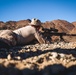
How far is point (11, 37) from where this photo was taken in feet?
32.3

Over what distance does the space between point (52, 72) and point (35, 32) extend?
4.90 m

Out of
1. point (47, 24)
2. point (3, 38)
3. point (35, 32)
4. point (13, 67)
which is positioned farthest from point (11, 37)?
point (47, 24)

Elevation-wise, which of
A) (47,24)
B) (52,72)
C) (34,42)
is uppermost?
(47,24)

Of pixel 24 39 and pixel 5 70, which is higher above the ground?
pixel 24 39

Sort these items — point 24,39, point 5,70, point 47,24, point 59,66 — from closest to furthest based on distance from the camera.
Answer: point 5,70 < point 59,66 < point 24,39 < point 47,24

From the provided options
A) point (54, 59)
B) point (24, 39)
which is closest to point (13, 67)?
point (54, 59)

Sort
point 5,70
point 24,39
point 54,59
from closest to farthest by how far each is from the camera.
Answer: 1. point 5,70
2. point 54,59
3. point 24,39

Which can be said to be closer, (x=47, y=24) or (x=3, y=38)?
(x=3, y=38)

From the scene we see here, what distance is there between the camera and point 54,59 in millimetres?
6684

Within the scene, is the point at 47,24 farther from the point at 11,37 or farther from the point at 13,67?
the point at 13,67

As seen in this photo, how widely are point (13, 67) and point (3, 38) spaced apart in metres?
3.75

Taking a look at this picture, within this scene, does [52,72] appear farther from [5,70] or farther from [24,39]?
[24,39]

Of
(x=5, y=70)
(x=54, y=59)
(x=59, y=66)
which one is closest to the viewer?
(x=5, y=70)

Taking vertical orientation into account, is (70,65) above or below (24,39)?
below
